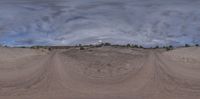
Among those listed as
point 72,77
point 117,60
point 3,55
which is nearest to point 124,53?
point 117,60

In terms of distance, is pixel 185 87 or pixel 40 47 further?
pixel 40 47

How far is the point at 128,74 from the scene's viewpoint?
65.1 feet

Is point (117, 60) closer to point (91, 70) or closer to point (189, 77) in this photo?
point (91, 70)

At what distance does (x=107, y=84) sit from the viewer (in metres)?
19.6

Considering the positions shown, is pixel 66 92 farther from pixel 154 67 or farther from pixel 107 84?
pixel 154 67

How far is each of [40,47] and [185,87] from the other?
14.3 ft

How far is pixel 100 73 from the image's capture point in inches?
780

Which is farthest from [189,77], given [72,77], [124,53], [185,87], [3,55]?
[3,55]

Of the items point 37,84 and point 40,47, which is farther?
point 40,47

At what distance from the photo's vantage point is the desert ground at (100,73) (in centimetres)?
1931

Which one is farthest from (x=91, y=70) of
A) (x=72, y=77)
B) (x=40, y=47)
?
(x=40, y=47)

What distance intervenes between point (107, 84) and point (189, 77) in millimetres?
2249

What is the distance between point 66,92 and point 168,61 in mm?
2945

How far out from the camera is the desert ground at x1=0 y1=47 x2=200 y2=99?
63.4 ft
